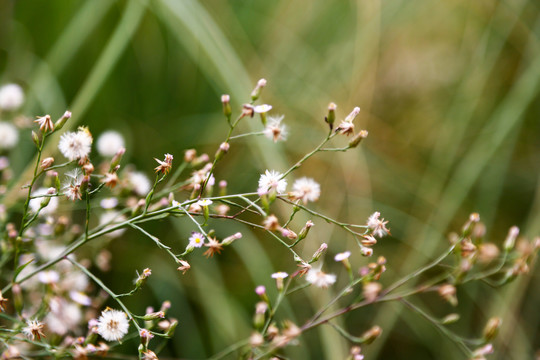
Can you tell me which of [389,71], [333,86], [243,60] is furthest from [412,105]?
[243,60]

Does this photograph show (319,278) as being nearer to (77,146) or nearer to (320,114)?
(77,146)

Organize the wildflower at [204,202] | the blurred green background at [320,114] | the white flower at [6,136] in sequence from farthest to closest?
1. the blurred green background at [320,114]
2. the white flower at [6,136]
3. the wildflower at [204,202]

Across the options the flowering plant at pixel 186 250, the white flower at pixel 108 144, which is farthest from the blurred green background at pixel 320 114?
the flowering plant at pixel 186 250

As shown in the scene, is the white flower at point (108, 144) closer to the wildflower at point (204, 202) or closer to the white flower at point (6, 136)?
the white flower at point (6, 136)

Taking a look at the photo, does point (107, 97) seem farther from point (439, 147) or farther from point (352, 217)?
point (439, 147)

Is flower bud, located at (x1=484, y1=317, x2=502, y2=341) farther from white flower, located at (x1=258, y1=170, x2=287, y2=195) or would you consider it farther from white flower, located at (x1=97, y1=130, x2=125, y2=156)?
white flower, located at (x1=97, y1=130, x2=125, y2=156)

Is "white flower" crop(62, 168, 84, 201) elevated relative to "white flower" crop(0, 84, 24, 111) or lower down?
elevated

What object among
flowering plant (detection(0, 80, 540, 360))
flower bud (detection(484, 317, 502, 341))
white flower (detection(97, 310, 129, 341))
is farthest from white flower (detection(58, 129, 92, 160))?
flower bud (detection(484, 317, 502, 341))
